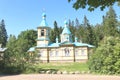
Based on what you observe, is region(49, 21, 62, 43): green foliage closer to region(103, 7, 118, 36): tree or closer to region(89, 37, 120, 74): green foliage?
region(103, 7, 118, 36): tree

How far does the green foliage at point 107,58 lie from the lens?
24.7 meters

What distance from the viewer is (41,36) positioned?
5891cm

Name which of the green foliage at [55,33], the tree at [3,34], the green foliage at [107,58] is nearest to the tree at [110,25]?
the green foliage at [55,33]

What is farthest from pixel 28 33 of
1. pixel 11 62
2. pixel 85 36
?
pixel 11 62

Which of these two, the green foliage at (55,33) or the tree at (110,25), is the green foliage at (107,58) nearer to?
the tree at (110,25)

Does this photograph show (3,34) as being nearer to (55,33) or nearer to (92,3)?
(55,33)

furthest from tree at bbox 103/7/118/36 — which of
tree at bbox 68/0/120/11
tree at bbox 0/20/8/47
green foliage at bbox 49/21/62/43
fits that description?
tree at bbox 68/0/120/11

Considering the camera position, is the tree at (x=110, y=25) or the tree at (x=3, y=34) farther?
the tree at (x=3, y=34)

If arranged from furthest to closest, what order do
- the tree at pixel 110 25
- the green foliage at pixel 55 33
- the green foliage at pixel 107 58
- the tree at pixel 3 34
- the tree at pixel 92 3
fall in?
the tree at pixel 3 34 → the green foliage at pixel 55 33 → the tree at pixel 110 25 → the green foliage at pixel 107 58 → the tree at pixel 92 3

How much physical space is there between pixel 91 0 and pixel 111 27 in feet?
217

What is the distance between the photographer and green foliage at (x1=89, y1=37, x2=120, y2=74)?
24672mm

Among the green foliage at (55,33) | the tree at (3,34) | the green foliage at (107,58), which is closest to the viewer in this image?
the green foliage at (107,58)

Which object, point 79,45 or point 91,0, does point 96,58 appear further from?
point 79,45

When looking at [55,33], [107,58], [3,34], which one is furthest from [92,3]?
[3,34]
